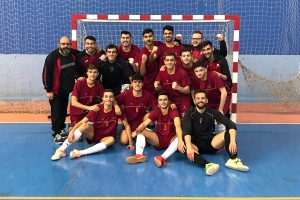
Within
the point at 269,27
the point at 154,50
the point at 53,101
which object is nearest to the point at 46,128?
the point at 53,101

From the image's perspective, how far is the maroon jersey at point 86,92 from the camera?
457cm

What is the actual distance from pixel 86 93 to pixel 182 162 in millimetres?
1966

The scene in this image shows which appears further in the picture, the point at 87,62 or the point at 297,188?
the point at 87,62

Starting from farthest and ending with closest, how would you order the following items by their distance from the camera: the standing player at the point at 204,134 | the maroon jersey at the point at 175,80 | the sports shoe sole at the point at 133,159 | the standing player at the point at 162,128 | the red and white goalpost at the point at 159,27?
the red and white goalpost at the point at 159,27
the maroon jersey at the point at 175,80
the standing player at the point at 162,128
the sports shoe sole at the point at 133,159
the standing player at the point at 204,134

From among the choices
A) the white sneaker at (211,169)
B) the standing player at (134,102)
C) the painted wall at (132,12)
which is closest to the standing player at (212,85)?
the standing player at (134,102)

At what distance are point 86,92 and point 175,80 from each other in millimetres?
1488

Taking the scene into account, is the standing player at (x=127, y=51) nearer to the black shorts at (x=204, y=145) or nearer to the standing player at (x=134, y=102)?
the standing player at (x=134, y=102)

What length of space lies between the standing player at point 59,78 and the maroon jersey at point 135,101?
964 millimetres

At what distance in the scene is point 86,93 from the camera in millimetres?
4625

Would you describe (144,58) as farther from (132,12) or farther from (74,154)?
(132,12)

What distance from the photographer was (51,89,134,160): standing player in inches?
159

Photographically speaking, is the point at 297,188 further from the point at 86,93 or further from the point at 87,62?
the point at 87,62

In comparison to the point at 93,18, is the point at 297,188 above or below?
below

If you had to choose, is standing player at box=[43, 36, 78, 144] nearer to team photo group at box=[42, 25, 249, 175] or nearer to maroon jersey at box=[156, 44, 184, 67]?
team photo group at box=[42, 25, 249, 175]
